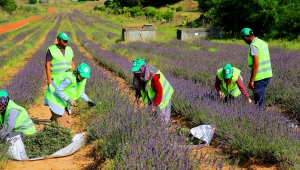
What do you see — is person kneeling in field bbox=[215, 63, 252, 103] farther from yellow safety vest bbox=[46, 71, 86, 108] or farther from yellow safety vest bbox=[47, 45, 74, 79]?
yellow safety vest bbox=[47, 45, 74, 79]

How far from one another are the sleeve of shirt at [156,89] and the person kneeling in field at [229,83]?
0.99 m

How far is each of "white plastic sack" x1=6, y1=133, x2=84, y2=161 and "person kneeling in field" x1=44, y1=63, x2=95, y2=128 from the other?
0.42 m

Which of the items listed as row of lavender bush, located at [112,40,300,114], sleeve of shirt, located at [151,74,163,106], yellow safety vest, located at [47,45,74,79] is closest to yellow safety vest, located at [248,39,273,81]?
row of lavender bush, located at [112,40,300,114]

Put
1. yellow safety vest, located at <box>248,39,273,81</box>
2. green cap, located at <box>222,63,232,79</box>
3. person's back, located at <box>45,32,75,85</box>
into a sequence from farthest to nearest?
person's back, located at <box>45,32,75,85</box> < yellow safety vest, located at <box>248,39,273,81</box> < green cap, located at <box>222,63,232,79</box>

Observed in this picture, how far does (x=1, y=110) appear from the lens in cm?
341

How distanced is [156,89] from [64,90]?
1.16 meters

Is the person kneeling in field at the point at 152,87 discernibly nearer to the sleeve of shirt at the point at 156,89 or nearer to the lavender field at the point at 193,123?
the sleeve of shirt at the point at 156,89

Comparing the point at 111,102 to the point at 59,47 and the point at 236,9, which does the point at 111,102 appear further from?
the point at 236,9

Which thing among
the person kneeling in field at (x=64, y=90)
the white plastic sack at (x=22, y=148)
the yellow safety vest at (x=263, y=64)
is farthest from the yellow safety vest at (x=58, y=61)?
the yellow safety vest at (x=263, y=64)

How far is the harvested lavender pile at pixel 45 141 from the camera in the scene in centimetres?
374

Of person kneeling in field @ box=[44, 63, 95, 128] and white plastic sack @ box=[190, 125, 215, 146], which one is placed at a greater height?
person kneeling in field @ box=[44, 63, 95, 128]

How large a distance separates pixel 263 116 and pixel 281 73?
3241 mm

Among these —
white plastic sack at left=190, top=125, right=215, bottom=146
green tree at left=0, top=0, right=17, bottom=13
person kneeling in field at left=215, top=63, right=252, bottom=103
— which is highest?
green tree at left=0, top=0, right=17, bottom=13

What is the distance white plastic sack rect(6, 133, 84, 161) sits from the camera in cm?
358
